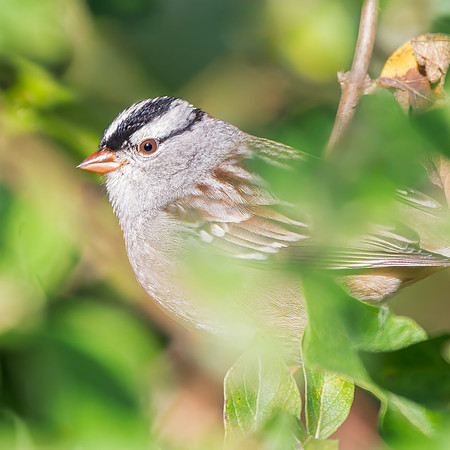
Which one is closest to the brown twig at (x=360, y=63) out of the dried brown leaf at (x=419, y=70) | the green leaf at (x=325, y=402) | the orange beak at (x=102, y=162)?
the dried brown leaf at (x=419, y=70)

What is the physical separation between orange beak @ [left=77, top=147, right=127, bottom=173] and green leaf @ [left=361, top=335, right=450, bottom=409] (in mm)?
1463

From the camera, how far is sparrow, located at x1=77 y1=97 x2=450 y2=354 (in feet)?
6.25

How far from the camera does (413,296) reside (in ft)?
11.8

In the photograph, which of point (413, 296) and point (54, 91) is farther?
point (413, 296)

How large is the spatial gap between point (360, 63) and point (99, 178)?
0.96 meters

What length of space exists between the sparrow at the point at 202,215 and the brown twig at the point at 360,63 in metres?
0.23

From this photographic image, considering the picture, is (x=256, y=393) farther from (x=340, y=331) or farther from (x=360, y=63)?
(x=360, y=63)

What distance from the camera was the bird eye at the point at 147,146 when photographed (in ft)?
7.65

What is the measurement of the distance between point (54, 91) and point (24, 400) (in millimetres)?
1271

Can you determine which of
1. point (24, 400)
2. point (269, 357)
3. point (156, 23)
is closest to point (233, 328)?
point (269, 357)

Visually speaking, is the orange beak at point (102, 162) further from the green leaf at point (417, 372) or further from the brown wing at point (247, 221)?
the green leaf at point (417, 372)

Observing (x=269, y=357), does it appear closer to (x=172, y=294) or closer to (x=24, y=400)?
(x=24, y=400)

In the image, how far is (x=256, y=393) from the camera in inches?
41.6

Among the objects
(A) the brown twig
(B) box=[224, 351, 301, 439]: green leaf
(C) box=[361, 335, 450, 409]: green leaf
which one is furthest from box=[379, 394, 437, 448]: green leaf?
(A) the brown twig
